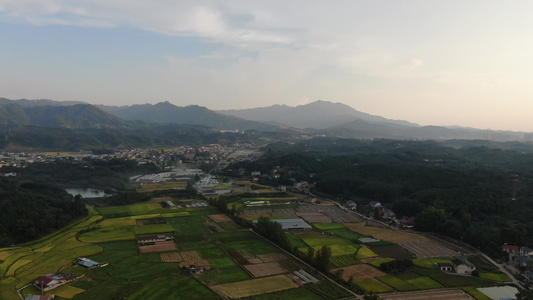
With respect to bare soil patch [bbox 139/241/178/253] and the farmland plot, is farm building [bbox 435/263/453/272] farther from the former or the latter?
bare soil patch [bbox 139/241/178/253]

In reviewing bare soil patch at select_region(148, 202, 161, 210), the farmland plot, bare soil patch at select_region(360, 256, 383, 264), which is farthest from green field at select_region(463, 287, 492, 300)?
bare soil patch at select_region(148, 202, 161, 210)

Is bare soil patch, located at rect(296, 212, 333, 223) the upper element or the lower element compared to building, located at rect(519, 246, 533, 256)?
lower

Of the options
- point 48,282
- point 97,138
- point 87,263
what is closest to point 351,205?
point 87,263

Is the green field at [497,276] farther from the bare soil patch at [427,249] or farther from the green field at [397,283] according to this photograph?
the green field at [397,283]

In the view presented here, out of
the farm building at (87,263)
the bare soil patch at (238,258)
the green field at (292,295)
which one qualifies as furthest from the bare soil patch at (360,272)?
the farm building at (87,263)

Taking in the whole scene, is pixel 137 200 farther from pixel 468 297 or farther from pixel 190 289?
pixel 468 297

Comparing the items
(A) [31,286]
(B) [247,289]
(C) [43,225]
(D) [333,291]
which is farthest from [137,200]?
(D) [333,291]

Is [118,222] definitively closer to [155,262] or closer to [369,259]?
[155,262]
